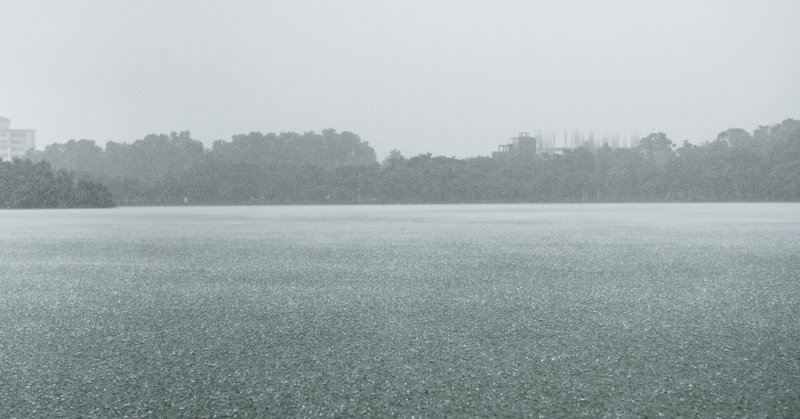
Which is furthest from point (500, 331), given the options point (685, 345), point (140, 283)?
point (140, 283)

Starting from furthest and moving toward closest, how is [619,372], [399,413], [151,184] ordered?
[151,184]
[619,372]
[399,413]

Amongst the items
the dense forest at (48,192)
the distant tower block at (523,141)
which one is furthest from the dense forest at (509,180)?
the distant tower block at (523,141)

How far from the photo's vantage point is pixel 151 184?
5316 cm

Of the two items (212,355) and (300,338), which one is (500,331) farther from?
(212,355)

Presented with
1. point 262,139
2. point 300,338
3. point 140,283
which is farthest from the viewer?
point 262,139

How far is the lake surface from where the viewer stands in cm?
198

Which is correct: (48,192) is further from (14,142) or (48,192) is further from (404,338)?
(14,142)

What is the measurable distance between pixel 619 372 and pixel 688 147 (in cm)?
6242

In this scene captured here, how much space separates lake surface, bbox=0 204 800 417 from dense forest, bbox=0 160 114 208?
34525 mm

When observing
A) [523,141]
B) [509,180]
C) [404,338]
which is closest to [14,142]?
[523,141]

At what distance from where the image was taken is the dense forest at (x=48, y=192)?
123ft

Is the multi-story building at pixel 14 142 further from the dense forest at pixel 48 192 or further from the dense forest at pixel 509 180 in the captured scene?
the dense forest at pixel 48 192

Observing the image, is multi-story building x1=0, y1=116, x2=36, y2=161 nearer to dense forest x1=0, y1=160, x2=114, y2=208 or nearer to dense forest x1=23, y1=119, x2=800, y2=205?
dense forest x1=23, y1=119, x2=800, y2=205

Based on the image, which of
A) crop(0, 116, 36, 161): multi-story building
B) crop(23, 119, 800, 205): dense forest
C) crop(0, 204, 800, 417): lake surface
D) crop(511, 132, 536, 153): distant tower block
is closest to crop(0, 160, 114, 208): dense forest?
crop(23, 119, 800, 205): dense forest
